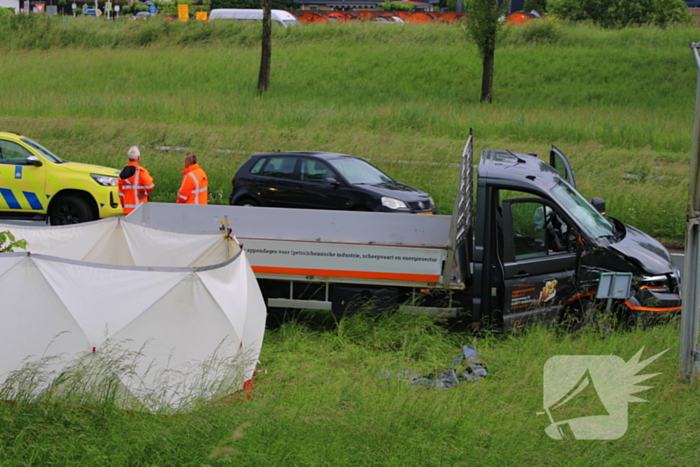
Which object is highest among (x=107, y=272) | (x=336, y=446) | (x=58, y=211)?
(x=107, y=272)

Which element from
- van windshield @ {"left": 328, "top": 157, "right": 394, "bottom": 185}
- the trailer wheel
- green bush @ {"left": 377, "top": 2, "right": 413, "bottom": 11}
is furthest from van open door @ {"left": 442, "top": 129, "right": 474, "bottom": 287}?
green bush @ {"left": 377, "top": 2, "right": 413, "bottom": 11}

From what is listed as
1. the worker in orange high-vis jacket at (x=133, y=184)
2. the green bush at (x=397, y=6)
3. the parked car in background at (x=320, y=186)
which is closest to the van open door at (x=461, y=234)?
the parked car in background at (x=320, y=186)

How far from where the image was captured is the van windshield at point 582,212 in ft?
23.8

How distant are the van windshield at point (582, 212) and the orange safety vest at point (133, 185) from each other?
6320 millimetres

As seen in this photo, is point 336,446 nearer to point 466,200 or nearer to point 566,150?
point 466,200

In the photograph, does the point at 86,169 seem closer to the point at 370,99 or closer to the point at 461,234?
the point at 461,234

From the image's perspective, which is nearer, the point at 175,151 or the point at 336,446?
the point at 336,446

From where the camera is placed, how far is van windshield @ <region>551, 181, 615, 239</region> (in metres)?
7.26

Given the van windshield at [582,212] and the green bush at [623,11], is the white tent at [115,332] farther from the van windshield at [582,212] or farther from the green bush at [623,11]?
the green bush at [623,11]

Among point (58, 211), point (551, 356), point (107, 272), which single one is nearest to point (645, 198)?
point (551, 356)

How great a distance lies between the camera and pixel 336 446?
174 inches

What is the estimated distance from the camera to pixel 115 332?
504cm

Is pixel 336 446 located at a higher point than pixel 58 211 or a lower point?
higher

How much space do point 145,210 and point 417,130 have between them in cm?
1502
